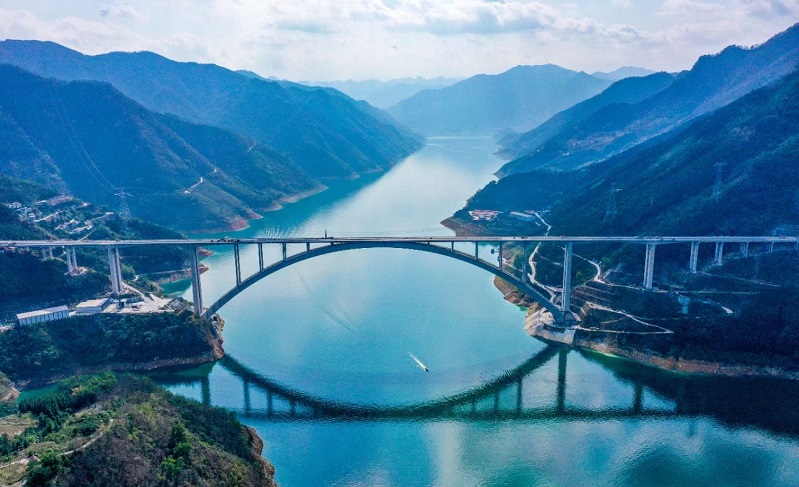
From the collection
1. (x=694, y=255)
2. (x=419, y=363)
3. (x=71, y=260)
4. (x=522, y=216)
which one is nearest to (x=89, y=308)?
(x=71, y=260)

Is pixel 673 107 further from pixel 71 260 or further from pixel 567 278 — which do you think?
pixel 71 260

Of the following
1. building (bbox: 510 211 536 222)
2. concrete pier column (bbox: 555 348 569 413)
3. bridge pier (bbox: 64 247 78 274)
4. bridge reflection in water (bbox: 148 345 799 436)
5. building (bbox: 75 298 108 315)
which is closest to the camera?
bridge reflection in water (bbox: 148 345 799 436)

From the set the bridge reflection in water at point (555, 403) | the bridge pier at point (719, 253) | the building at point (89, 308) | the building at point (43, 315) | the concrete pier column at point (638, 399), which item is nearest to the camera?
the bridge reflection in water at point (555, 403)

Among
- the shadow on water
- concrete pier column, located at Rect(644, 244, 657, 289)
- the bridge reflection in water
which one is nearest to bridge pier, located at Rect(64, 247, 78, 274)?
the bridge reflection in water

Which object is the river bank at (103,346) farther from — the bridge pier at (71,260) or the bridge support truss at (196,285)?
the bridge pier at (71,260)

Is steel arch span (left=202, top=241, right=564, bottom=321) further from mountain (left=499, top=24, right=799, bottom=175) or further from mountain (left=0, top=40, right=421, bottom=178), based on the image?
mountain (left=0, top=40, right=421, bottom=178)

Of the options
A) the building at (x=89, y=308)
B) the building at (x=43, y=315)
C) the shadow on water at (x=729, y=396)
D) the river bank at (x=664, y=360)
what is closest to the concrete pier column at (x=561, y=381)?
the river bank at (x=664, y=360)
